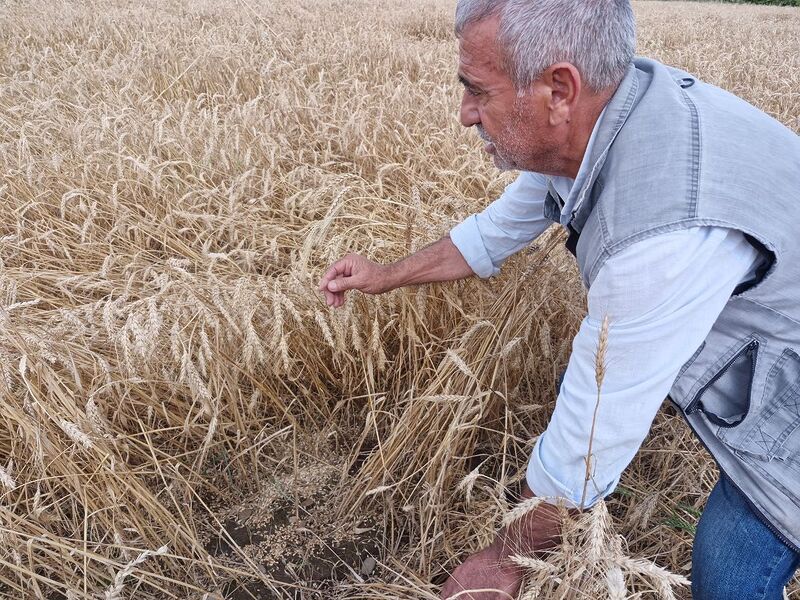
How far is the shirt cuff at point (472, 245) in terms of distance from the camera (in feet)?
5.59

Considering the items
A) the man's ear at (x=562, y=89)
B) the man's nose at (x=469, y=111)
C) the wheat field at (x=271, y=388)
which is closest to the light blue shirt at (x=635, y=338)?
the wheat field at (x=271, y=388)

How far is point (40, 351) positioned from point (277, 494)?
2.36 ft

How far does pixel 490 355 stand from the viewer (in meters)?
1.62

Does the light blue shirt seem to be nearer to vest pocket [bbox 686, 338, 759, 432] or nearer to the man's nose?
vest pocket [bbox 686, 338, 759, 432]

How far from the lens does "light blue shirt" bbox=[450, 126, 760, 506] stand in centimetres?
97

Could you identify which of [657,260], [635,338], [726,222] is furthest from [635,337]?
[726,222]

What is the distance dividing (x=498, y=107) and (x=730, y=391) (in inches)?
31.3

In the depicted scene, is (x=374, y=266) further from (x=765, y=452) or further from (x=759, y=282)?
(x=765, y=452)

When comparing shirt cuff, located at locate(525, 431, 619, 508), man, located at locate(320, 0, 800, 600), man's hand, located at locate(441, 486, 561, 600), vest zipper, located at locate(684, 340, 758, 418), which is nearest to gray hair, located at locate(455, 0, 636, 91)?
man, located at locate(320, 0, 800, 600)

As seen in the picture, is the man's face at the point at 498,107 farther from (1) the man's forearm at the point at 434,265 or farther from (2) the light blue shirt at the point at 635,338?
(1) the man's forearm at the point at 434,265

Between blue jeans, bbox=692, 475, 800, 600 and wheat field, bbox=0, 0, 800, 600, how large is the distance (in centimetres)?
15

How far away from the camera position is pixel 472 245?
1.71 meters

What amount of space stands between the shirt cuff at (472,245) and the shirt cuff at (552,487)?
26.3 inches

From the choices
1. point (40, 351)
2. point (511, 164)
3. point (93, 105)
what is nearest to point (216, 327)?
point (40, 351)
